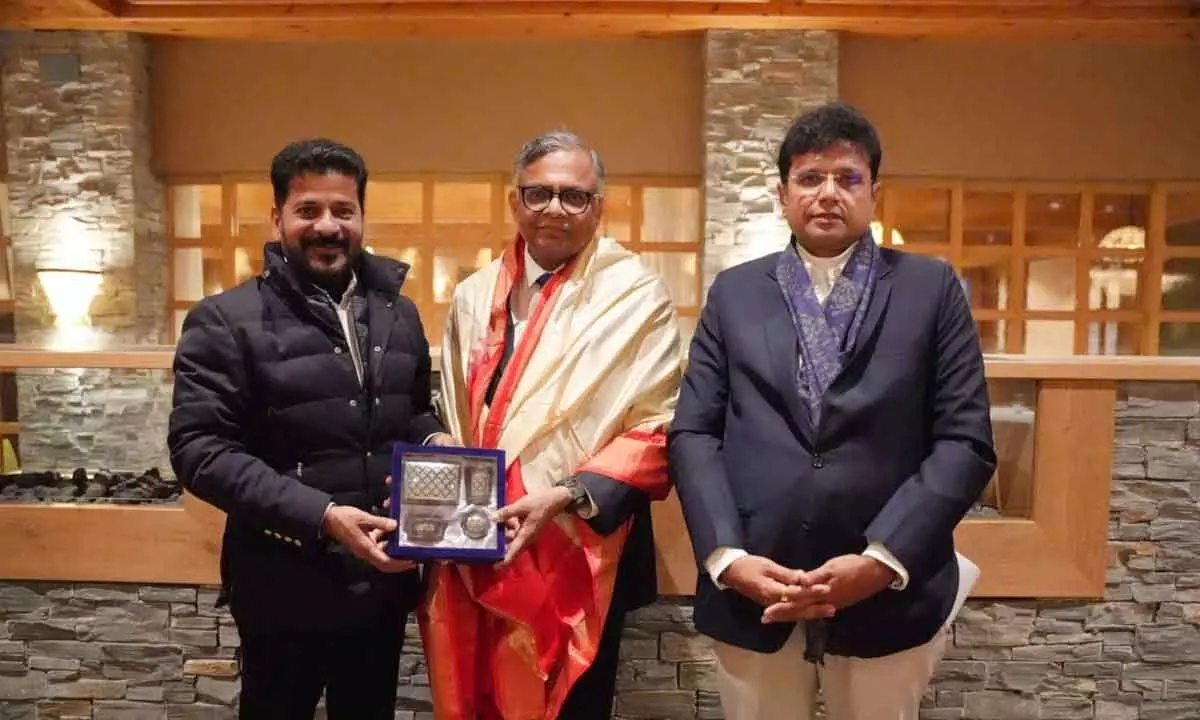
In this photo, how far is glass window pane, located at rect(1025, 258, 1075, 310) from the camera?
6.54 meters

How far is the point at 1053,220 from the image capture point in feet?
21.3

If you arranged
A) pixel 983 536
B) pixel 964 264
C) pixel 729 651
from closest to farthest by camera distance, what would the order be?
pixel 729 651 < pixel 983 536 < pixel 964 264

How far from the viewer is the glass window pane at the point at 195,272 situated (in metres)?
6.52

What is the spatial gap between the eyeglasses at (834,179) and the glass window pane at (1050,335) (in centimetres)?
568

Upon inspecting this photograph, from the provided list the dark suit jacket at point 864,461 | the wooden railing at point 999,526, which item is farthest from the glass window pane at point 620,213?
the dark suit jacket at point 864,461

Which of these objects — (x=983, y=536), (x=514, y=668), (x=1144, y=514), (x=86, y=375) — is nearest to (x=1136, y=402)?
(x=1144, y=514)

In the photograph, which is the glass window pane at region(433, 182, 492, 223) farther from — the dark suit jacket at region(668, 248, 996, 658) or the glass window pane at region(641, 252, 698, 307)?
the dark suit jacket at region(668, 248, 996, 658)

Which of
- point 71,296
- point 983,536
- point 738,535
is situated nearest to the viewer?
point 738,535

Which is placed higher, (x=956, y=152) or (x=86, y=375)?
(x=956, y=152)

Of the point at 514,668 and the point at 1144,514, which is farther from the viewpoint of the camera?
the point at 1144,514

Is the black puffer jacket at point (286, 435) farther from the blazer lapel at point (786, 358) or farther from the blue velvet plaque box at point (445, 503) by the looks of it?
the blazer lapel at point (786, 358)

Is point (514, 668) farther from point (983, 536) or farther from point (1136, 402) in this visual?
point (1136, 402)

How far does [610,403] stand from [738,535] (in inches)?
13.2

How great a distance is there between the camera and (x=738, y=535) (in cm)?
153
